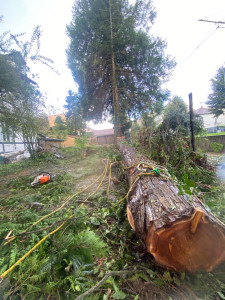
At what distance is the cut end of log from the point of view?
2.46 feet

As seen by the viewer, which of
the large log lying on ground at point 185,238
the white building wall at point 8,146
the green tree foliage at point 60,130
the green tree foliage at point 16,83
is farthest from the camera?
the green tree foliage at point 60,130

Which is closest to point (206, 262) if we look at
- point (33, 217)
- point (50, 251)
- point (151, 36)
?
point (50, 251)

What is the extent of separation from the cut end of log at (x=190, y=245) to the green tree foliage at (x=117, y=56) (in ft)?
32.9

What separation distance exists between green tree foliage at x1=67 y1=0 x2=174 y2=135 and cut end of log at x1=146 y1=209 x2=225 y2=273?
10.0 meters

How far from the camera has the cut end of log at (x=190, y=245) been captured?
750 mm

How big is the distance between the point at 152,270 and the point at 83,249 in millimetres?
583

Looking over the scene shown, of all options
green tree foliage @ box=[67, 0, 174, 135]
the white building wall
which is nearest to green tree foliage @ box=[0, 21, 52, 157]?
the white building wall

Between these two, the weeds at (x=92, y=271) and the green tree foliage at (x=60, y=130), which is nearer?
the weeds at (x=92, y=271)

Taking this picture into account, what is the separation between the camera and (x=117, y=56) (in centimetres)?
1023

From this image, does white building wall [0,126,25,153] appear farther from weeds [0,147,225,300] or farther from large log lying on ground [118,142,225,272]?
large log lying on ground [118,142,225,272]

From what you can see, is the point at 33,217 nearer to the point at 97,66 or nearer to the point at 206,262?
the point at 206,262

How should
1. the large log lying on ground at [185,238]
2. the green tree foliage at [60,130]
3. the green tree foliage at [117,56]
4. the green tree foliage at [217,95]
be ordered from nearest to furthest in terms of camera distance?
the large log lying on ground at [185,238] → the green tree foliage at [117,56] → the green tree foliage at [217,95] → the green tree foliage at [60,130]

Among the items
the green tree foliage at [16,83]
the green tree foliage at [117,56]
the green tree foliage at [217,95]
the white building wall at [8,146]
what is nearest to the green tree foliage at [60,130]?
the white building wall at [8,146]

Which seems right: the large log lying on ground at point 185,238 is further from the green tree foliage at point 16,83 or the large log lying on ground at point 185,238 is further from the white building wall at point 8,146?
the white building wall at point 8,146
